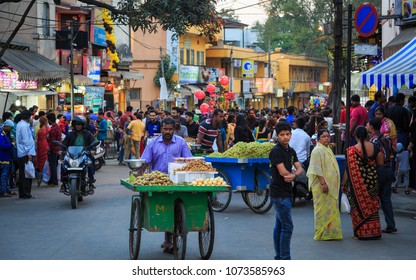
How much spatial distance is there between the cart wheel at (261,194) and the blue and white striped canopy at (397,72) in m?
3.58

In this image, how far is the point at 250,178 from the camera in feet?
52.9

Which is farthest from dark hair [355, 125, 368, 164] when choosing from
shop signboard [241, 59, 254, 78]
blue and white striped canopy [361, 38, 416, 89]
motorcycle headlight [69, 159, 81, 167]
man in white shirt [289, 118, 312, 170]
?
shop signboard [241, 59, 254, 78]

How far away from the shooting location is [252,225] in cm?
1432

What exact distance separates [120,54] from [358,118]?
99.7 ft

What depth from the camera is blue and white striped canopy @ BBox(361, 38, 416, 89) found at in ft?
56.2

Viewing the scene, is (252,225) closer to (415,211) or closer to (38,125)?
(415,211)

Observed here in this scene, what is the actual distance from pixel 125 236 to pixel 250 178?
3.79m

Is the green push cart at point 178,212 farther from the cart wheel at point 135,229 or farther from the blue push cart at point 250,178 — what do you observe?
the blue push cart at point 250,178

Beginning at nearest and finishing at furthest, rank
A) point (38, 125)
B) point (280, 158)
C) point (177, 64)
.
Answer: point (280, 158) < point (38, 125) < point (177, 64)

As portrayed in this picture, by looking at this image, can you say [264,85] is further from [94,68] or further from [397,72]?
[397,72]

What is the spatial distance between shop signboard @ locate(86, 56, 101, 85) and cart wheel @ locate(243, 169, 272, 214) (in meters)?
25.6

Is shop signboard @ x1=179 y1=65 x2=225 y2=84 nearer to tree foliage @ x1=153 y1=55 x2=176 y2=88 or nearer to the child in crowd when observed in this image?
tree foliage @ x1=153 y1=55 x2=176 y2=88

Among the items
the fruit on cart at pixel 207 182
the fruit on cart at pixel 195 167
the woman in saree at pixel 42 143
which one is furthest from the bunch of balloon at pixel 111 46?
the fruit on cart at pixel 207 182
